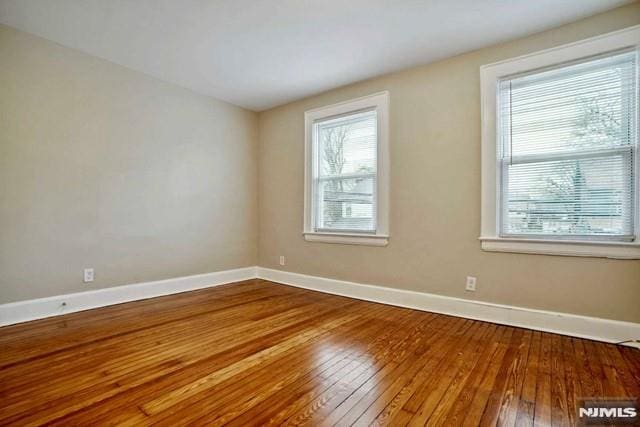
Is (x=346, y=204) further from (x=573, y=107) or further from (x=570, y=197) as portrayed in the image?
(x=573, y=107)

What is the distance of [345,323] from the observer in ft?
9.17

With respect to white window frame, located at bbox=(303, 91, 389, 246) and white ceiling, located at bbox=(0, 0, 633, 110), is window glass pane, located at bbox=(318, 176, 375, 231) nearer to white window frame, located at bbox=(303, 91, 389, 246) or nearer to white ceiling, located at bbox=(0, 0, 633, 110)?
white window frame, located at bbox=(303, 91, 389, 246)

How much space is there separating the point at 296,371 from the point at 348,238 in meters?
2.08

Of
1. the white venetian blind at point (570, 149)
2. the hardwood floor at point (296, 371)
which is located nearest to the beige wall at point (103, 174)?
the hardwood floor at point (296, 371)

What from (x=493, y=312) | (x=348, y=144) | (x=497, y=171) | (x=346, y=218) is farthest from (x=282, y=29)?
(x=493, y=312)

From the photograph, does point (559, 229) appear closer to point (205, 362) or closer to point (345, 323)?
point (345, 323)

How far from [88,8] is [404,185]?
123 inches

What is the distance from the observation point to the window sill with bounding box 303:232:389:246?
352cm

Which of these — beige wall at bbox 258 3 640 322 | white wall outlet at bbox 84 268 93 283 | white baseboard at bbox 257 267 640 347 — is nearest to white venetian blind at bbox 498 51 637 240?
beige wall at bbox 258 3 640 322

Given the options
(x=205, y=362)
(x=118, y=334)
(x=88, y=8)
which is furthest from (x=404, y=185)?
(x=88, y=8)

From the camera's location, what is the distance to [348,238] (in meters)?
3.80

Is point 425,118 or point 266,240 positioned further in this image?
point 266,240

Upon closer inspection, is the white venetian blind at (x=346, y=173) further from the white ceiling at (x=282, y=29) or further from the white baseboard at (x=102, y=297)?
the white baseboard at (x=102, y=297)

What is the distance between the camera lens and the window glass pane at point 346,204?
3691mm
